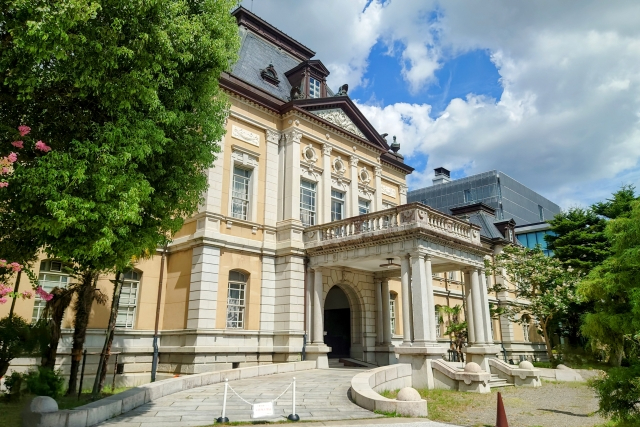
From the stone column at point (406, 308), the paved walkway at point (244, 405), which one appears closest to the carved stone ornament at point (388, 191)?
the stone column at point (406, 308)

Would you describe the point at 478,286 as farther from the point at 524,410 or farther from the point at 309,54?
the point at 309,54

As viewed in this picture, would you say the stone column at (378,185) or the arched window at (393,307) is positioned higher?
the stone column at (378,185)

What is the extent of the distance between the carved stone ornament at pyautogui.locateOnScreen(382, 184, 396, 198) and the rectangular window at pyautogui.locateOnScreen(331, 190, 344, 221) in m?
3.96

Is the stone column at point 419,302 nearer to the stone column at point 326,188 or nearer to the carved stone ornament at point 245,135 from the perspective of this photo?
the stone column at point 326,188

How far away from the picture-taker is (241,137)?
757 inches

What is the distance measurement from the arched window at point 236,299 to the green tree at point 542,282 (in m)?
16.8

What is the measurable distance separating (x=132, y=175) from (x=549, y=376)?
69.1 ft

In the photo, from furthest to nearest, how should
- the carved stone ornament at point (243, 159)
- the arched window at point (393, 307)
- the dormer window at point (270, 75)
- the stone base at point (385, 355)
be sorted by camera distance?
the arched window at point (393, 307)
the dormer window at point (270, 75)
the stone base at point (385, 355)
the carved stone ornament at point (243, 159)

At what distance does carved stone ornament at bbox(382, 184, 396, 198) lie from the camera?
1018 inches

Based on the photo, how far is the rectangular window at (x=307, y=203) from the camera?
68.0 feet

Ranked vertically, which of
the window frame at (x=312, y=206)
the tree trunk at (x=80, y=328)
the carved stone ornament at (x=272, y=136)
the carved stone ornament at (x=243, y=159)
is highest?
the carved stone ornament at (x=272, y=136)

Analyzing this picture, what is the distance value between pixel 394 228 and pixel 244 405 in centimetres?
865

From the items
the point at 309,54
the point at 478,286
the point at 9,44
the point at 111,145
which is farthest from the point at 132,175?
the point at 309,54

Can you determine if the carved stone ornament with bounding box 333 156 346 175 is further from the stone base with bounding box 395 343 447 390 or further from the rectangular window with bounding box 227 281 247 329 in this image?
the stone base with bounding box 395 343 447 390
